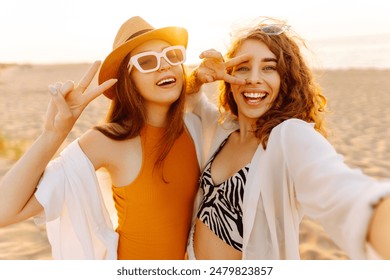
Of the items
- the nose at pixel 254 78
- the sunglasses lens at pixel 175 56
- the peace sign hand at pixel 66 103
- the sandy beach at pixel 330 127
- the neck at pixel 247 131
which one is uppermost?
the sunglasses lens at pixel 175 56

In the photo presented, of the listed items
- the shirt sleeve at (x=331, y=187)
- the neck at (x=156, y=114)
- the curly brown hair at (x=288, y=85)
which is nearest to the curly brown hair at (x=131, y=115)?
the neck at (x=156, y=114)

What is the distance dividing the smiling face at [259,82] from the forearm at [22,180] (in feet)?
2.98

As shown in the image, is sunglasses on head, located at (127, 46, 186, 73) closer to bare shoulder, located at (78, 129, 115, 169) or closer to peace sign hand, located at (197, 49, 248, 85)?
peace sign hand, located at (197, 49, 248, 85)

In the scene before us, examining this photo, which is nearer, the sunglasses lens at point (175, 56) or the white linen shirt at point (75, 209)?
the white linen shirt at point (75, 209)

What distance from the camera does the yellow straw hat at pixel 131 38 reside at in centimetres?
191

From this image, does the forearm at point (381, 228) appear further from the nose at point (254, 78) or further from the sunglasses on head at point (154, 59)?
the sunglasses on head at point (154, 59)

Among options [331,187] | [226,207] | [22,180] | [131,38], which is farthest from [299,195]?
[131,38]

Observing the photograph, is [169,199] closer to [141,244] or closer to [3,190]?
[141,244]

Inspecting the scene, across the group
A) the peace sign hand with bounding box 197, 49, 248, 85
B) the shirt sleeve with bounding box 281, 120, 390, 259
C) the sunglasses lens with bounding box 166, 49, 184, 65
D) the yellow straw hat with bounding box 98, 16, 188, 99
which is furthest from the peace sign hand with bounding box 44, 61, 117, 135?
the shirt sleeve with bounding box 281, 120, 390, 259

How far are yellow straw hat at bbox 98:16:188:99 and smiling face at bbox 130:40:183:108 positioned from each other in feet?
0.13

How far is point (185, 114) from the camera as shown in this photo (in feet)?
7.32

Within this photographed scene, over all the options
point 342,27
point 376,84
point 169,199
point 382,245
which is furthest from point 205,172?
point 342,27

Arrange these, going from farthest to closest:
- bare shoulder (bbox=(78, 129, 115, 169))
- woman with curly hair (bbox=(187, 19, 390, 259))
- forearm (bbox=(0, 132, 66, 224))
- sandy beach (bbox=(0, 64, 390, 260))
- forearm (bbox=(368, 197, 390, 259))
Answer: sandy beach (bbox=(0, 64, 390, 260))
bare shoulder (bbox=(78, 129, 115, 169))
forearm (bbox=(0, 132, 66, 224))
woman with curly hair (bbox=(187, 19, 390, 259))
forearm (bbox=(368, 197, 390, 259))

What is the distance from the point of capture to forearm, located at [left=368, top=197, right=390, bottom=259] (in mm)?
981
